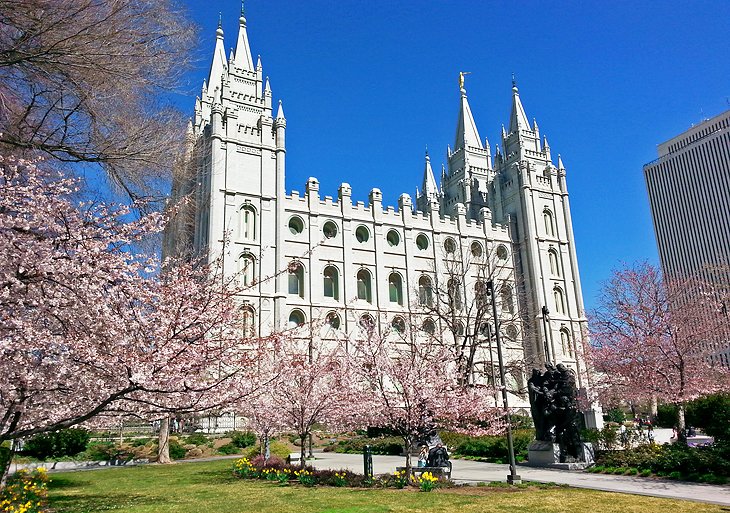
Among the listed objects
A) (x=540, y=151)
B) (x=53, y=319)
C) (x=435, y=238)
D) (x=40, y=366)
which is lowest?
(x=40, y=366)

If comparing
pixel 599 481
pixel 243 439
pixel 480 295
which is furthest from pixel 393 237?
pixel 599 481

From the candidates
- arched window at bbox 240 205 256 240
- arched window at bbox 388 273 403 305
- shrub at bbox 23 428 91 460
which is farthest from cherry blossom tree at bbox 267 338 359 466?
arched window at bbox 388 273 403 305

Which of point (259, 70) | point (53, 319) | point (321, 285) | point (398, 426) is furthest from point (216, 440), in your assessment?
point (259, 70)

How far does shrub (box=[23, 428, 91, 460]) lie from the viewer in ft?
76.2

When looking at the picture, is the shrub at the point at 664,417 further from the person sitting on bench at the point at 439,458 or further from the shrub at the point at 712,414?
the person sitting on bench at the point at 439,458

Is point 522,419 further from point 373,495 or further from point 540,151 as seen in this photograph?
point 540,151

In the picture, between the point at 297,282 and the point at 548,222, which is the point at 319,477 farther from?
the point at 548,222

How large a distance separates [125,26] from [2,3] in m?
1.62

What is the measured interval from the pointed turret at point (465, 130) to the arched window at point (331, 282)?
24318 mm

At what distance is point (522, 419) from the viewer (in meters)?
33.0

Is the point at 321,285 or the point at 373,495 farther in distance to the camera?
the point at 321,285

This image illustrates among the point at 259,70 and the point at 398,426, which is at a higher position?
the point at 259,70

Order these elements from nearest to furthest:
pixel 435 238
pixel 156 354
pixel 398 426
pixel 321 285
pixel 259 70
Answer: pixel 156 354, pixel 398 426, pixel 321 285, pixel 259 70, pixel 435 238

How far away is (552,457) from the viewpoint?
58.9ft
